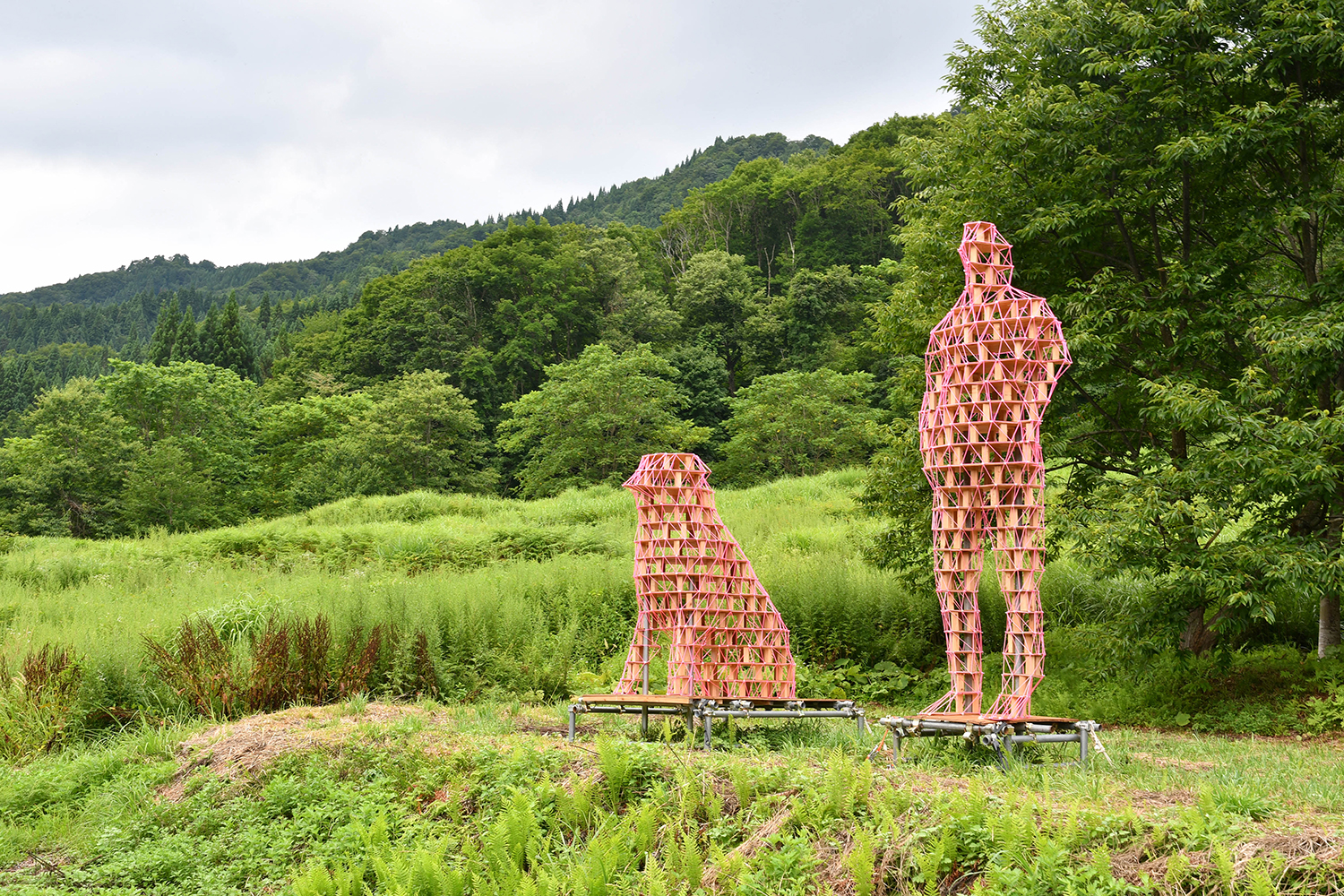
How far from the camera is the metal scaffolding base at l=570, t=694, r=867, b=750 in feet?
25.8

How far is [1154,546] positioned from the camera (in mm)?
8820

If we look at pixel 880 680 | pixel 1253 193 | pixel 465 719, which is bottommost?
pixel 880 680

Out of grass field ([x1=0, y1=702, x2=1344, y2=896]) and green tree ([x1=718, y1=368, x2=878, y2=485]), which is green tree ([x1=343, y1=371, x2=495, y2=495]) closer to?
green tree ([x1=718, y1=368, x2=878, y2=485])

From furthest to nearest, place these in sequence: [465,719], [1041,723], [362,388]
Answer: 1. [362,388]
2. [465,719]
3. [1041,723]

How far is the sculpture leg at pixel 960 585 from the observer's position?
709cm

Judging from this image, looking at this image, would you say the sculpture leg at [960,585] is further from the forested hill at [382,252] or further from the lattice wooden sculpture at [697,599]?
the forested hill at [382,252]

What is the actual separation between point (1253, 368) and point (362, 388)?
1768 inches

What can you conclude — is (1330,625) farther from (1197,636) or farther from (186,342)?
(186,342)

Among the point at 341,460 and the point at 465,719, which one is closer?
the point at 465,719

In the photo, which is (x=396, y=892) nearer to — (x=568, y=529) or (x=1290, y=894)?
(x=1290, y=894)

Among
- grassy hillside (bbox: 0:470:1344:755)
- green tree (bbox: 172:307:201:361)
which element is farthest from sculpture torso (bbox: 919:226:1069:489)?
green tree (bbox: 172:307:201:361)

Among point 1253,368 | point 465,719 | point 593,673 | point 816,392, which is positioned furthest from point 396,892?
point 816,392

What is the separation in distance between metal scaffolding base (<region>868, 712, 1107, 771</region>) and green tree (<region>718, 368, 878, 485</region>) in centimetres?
2925

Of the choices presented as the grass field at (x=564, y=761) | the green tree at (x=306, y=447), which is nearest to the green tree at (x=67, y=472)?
the green tree at (x=306, y=447)
